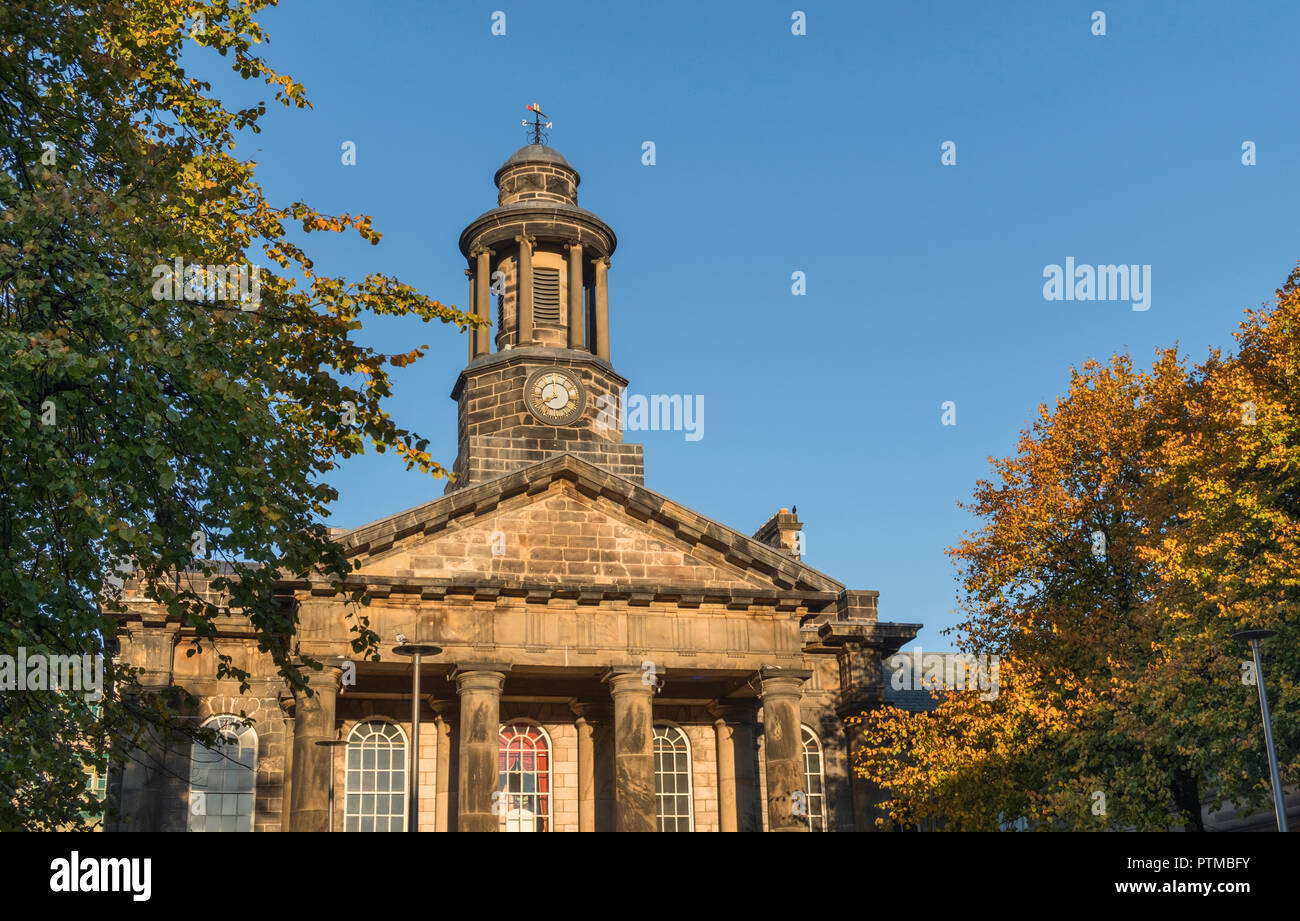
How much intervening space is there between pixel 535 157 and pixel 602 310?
6.32m

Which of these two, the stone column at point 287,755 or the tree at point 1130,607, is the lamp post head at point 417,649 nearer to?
the stone column at point 287,755

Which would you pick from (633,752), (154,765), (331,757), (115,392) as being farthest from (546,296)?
(115,392)

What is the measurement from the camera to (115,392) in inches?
408

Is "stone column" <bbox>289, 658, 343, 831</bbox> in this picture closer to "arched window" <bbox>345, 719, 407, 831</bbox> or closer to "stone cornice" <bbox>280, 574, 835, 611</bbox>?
"stone cornice" <bbox>280, 574, 835, 611</bbox>

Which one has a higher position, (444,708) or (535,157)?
(535,157)

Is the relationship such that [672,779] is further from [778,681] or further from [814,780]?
[778,681]

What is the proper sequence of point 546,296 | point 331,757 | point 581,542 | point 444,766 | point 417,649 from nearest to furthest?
1. point 417,649
2. point 331,757
3. point 581,542
4. point 444,766
5. point 546,296

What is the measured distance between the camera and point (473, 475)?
34125mm

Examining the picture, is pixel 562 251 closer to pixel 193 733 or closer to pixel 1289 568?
pixel 1289 568

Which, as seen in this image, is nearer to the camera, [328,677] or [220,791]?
[328,677]

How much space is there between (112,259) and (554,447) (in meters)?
24.3

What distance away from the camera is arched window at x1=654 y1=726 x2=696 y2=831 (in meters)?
31.8

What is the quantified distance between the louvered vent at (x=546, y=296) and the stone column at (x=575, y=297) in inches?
27.5

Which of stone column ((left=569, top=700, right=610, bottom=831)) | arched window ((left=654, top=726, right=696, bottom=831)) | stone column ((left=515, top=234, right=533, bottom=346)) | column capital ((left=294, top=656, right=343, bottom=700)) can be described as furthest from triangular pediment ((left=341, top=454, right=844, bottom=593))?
stone column ((left=515, top=234, right=533, bottom=346))
